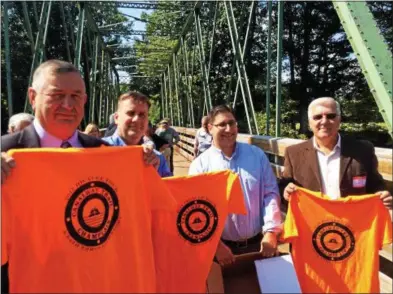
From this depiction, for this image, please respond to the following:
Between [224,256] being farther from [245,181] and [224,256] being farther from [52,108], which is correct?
[52,108]

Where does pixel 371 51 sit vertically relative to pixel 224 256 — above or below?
above

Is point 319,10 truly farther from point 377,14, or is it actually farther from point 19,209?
point 19,209

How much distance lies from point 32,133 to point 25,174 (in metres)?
0.27

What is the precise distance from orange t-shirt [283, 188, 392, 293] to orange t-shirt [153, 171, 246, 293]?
40cm

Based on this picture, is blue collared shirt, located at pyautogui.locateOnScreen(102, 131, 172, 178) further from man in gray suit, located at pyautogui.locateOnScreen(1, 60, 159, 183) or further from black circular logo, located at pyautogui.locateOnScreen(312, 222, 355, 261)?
black circular logo, located at pyautogui.locateOnScreen(312, 222, 355, 261)

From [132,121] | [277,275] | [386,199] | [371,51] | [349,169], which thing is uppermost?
[371,51]

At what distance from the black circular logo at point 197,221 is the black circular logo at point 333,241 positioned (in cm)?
64

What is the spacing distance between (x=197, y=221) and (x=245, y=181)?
18.8 inches

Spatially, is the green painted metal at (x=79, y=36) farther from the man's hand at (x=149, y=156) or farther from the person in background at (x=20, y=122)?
the man's hand at (x=149, y=156)

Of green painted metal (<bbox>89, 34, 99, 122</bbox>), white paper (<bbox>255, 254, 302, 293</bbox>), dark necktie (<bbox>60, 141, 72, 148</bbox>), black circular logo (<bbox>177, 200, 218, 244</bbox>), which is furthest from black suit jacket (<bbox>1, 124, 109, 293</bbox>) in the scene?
green painted metal (<bbox>89, 34, 99, 122</bbox>)

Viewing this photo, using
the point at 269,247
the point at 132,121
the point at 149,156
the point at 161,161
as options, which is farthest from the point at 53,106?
the point at 269,247

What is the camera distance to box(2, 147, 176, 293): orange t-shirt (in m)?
2.13

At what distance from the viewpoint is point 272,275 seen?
2.52 m

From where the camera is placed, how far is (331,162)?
296 centimetres
